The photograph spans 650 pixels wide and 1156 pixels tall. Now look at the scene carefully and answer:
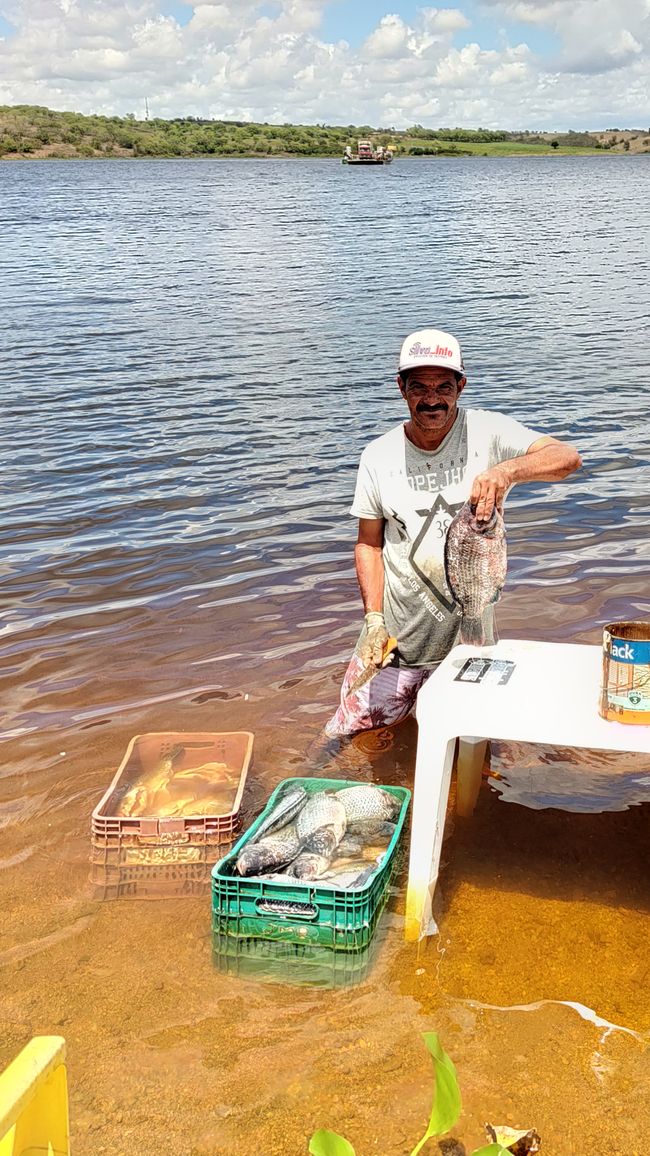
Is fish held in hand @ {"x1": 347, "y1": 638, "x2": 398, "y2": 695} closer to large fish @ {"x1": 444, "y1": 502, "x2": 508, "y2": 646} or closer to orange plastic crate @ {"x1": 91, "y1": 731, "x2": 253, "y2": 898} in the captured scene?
large fish @ {"x1": 444, "y1": 502, "x2": 508, "y2": 646}

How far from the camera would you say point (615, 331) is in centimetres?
2152

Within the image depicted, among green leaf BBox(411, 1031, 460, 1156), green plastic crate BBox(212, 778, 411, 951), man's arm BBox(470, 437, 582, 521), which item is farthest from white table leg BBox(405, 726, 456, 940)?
green leaf BBox(411, 1031, 460, 1156)

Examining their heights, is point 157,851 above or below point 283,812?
below

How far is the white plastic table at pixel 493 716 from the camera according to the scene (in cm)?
386

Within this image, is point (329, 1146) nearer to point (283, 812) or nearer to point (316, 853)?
point (316, 853)

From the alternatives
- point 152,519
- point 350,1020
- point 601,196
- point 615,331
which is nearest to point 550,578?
point 152,519

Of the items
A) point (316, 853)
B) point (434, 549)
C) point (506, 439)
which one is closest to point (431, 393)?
point (506, 439)

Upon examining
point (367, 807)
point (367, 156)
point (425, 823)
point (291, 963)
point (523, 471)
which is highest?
point (367, 156)

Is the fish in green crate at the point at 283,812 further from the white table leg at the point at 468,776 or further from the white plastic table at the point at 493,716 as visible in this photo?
the white table leg at the point at 468,776

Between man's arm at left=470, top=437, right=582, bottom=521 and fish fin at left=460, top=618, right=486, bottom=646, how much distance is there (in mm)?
558

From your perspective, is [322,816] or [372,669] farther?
[372,669]

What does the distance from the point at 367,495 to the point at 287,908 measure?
209cm

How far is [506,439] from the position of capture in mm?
5129

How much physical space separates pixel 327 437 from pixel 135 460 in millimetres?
2647
